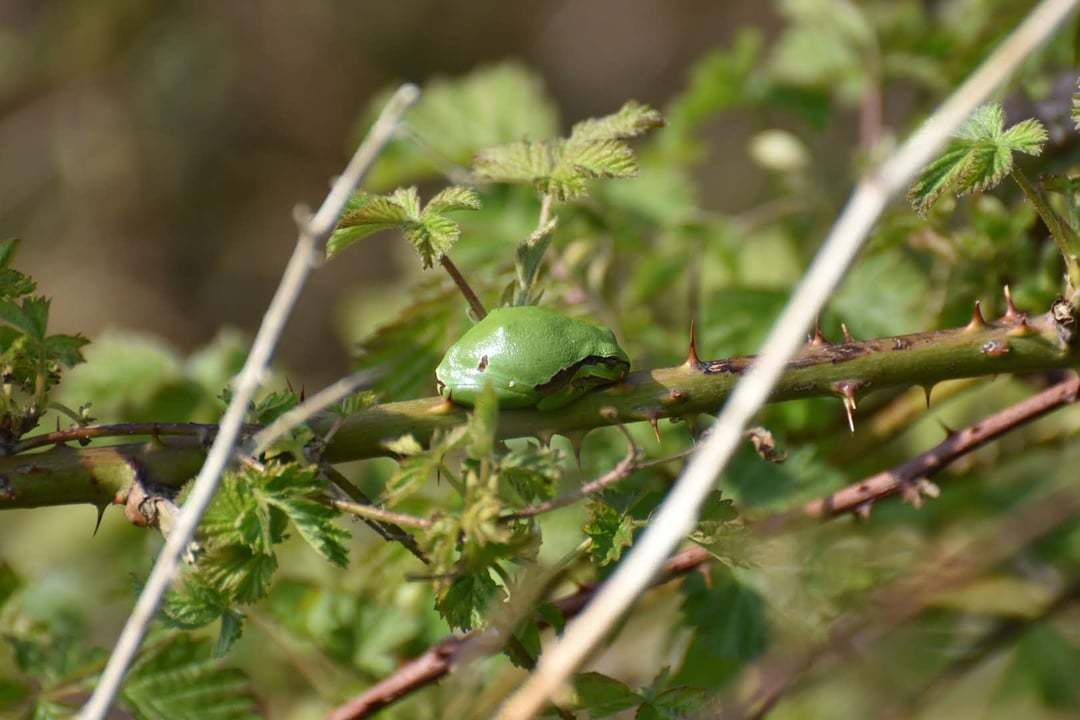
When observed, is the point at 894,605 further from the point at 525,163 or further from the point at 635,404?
the point at 525,163

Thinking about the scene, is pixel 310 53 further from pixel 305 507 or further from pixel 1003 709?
pixel 305 507

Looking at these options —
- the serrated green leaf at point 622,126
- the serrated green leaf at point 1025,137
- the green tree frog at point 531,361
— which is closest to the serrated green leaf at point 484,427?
the green tree frog at point 531,361

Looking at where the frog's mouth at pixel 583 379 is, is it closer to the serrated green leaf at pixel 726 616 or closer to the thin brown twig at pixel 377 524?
the thin brown twig at pixel 377 524

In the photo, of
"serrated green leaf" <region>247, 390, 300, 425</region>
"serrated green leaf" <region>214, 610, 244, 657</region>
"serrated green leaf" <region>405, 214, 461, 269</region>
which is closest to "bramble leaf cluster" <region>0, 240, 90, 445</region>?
"serrated green leaf" <region>247, 390, 300, 425</region>

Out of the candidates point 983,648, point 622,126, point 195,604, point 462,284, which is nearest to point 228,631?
point 195,604

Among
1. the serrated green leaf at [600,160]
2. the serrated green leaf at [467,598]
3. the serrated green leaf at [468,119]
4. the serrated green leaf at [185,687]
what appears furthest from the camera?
the serrated green leaf at [468,119]

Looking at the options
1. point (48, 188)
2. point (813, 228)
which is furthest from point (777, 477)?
point (48, 188)

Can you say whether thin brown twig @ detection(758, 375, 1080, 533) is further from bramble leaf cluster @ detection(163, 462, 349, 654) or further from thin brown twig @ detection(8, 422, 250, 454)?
thin brown twig @ detection(8, 422, 250, 454)
